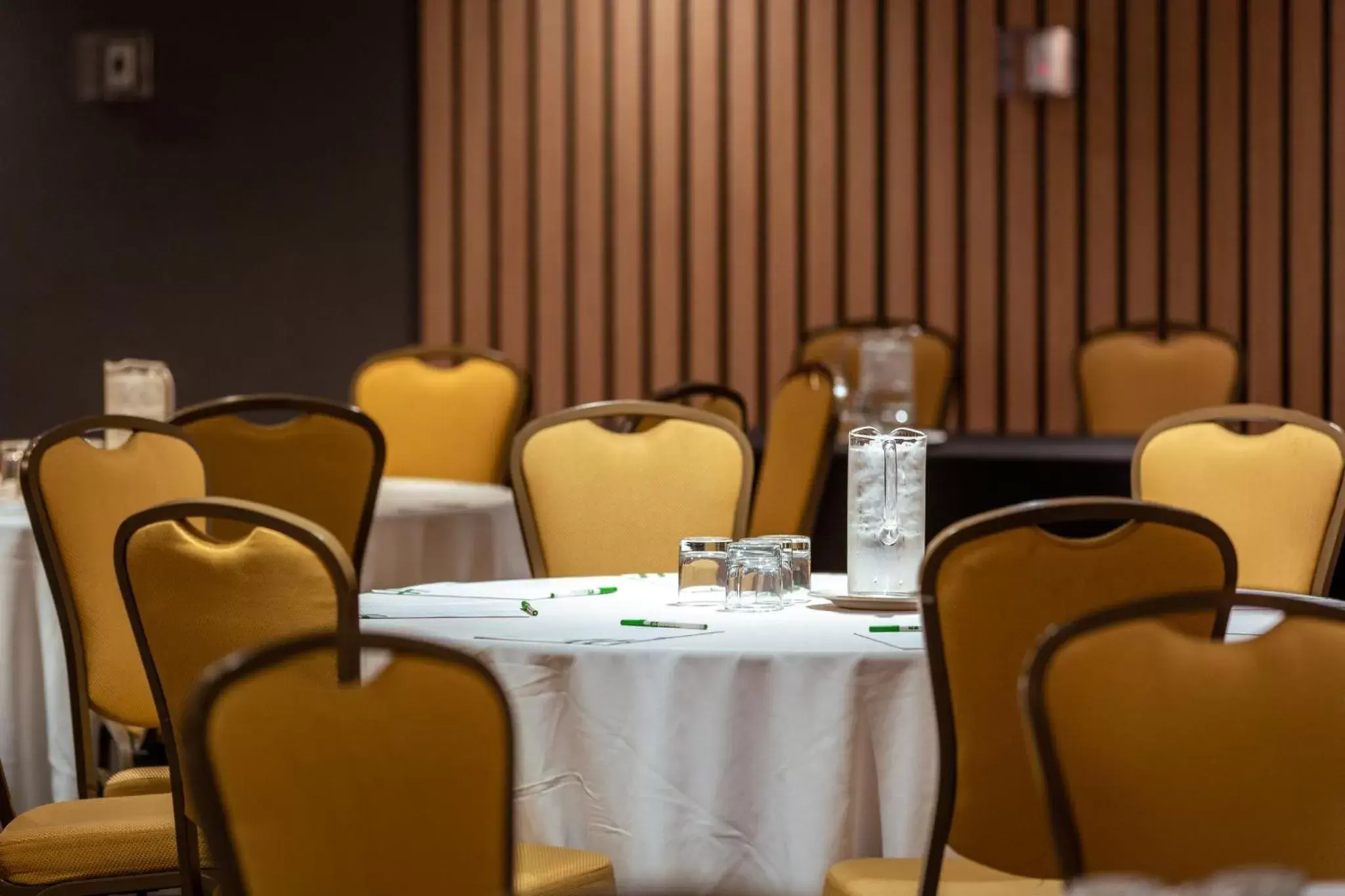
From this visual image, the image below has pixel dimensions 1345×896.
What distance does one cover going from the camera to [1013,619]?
2.31m

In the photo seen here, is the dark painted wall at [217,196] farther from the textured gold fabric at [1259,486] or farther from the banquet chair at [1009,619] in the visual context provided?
the banquet chair at [1009,619]

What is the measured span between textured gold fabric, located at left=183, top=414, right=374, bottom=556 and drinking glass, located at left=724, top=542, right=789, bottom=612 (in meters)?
1.48

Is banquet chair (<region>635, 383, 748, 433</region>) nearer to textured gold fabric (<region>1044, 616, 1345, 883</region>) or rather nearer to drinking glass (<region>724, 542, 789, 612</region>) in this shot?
drinking glass (<region>724, 542, 789, 612</region>)

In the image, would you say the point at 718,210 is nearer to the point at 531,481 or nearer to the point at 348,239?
the point at 348,239

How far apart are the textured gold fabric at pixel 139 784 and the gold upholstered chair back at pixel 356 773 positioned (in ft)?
4.49

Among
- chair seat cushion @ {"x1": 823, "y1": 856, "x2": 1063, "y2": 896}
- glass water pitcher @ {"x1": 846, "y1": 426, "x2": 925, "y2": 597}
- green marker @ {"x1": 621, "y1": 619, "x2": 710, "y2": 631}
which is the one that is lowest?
chair seat cushion @ {"x1": 823, "y1": 856, "x2": 1063, "y2": 896}

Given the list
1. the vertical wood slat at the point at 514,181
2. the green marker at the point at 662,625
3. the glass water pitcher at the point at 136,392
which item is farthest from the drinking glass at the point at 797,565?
the vertical wood slat at the point at 514,181

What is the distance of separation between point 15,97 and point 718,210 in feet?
10.2

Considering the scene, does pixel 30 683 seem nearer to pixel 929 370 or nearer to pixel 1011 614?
pixel 1011 614

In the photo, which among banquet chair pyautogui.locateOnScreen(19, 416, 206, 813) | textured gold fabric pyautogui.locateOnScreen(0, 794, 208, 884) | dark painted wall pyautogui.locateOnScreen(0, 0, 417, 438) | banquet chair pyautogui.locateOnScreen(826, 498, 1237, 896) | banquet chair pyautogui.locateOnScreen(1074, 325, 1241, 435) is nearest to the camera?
banquet chair pyautogui.locateOnScreen(826, 498, 1237, 896)

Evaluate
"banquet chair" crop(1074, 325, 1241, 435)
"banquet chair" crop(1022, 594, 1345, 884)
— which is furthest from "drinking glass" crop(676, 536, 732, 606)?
"banquet chair" crop(1074, 325, 1241, 435)

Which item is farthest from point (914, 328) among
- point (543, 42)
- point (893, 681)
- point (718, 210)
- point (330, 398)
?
point (893, 681)

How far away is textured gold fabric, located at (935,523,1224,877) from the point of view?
2.29 meters

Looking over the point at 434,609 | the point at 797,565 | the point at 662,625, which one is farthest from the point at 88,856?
the point at 797,565
